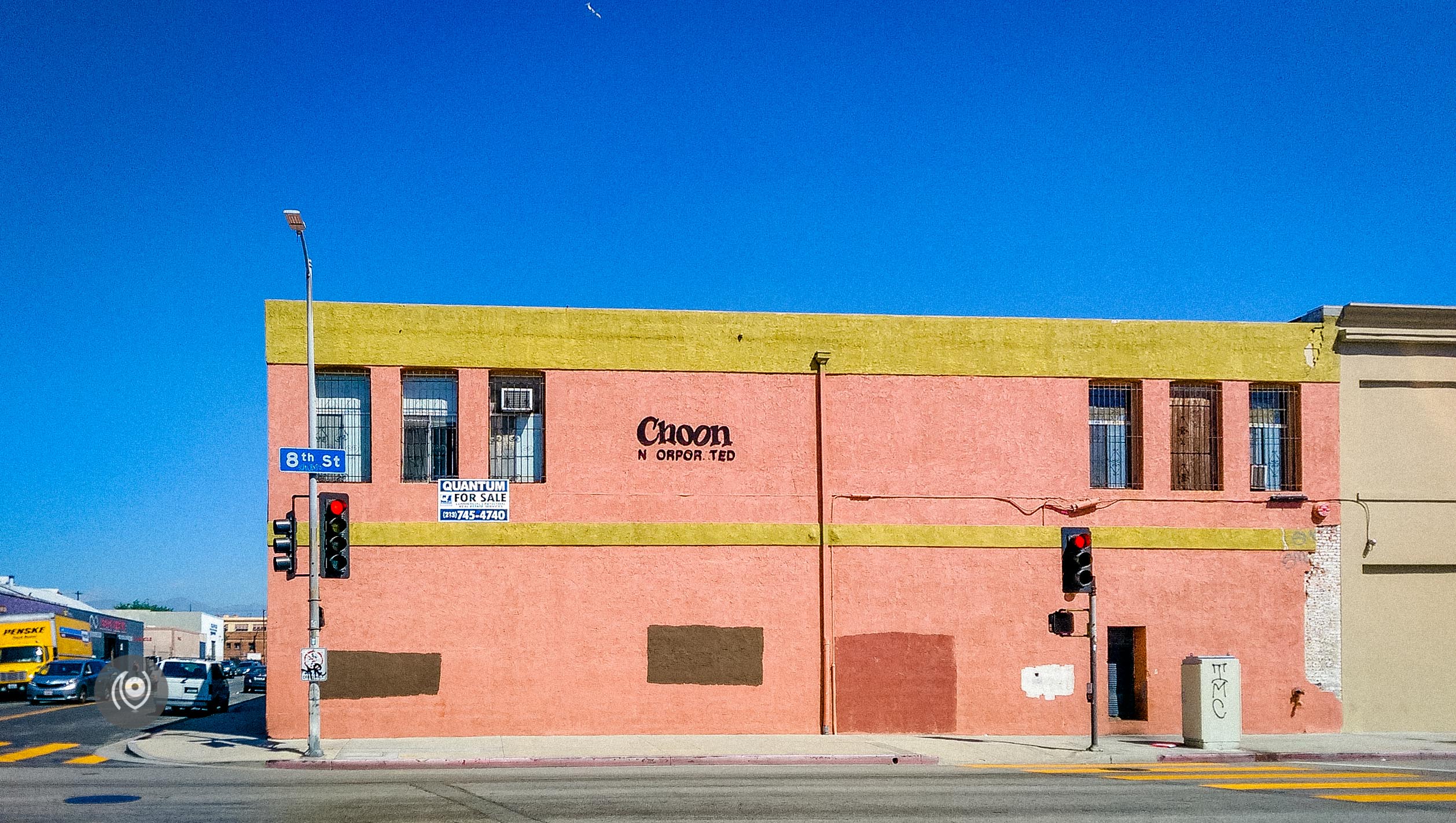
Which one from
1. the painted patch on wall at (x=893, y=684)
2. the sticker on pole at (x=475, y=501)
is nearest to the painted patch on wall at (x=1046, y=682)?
the painted patch on wall at (x=893, y=684)

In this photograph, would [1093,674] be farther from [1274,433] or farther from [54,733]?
[54,733]

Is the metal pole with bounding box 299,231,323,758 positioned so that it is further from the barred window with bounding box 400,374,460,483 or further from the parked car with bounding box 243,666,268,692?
the parked car with bounding box 243,666,268,692

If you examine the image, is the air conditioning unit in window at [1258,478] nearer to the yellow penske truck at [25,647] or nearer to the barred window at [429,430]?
the barred window at [429,430]

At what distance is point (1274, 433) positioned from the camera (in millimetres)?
23562

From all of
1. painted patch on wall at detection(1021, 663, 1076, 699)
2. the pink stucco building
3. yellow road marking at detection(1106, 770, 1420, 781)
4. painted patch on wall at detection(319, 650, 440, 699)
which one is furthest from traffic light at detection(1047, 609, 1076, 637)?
painted patch on wall at detection(319, 650, 440, 699)

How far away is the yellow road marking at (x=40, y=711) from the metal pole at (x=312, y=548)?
562 inches

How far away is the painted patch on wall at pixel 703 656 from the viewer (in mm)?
21812

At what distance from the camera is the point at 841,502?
22.5 metres

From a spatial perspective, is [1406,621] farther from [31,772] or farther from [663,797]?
[31,772]

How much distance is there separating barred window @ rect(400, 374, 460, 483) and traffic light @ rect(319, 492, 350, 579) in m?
3.16

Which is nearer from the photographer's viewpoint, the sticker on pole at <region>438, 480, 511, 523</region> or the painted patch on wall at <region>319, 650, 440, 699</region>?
the painted patch on wall at <region>319, 650, 440, 699</region>

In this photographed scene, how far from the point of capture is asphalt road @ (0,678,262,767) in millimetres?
19109

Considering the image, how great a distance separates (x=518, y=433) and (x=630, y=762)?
6.85 meters

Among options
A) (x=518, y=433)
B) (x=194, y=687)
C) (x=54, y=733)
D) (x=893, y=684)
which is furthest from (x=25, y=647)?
(x=893, y=684)
